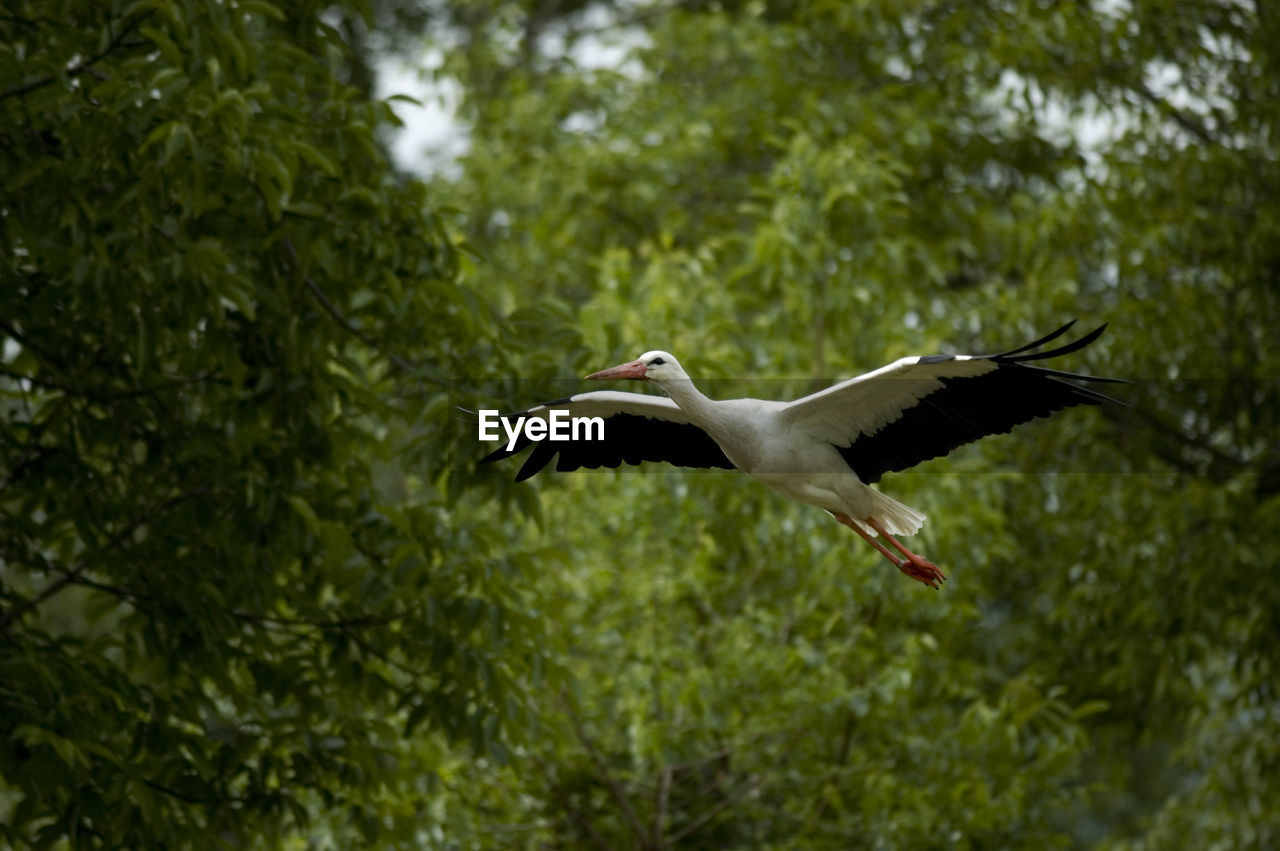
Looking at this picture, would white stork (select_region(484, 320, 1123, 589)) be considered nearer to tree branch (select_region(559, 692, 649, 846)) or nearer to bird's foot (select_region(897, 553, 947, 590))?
bird's foot (select_region(897, 553, 947, 590))

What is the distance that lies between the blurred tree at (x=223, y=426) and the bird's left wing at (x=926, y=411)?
274cm

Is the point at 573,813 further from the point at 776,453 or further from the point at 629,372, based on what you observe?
the point at 629,372

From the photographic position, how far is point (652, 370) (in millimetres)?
3236

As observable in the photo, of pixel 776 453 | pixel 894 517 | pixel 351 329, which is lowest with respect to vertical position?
pixel 894 517

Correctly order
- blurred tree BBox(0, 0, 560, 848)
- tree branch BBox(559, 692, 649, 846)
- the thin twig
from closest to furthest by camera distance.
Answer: blurred tree BBox(0, 0, 560, 848), tree branch BBox(559, 692, 649, 846), the thin twig

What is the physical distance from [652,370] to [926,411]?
951 mm

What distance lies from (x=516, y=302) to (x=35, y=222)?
15.6 feet

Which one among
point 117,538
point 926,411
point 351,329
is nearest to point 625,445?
point 926,411

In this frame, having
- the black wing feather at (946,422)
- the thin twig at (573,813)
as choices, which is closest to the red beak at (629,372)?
the black wing feather at (946,422)

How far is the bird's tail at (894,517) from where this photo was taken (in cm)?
400

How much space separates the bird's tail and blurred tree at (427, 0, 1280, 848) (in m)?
2.77

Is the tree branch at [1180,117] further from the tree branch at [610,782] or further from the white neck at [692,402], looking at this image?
the white neck at [692,402]

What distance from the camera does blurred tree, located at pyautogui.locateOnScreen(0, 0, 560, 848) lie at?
19.4 feet

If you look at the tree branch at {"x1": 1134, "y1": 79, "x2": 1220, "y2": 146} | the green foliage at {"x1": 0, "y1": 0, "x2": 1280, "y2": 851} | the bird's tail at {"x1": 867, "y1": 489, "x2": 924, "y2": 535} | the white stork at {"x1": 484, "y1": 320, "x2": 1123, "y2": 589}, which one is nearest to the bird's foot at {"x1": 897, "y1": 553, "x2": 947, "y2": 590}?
the white stork at {"x1": 484, "y1": 320, "x2": 1123, "y2": 589}
